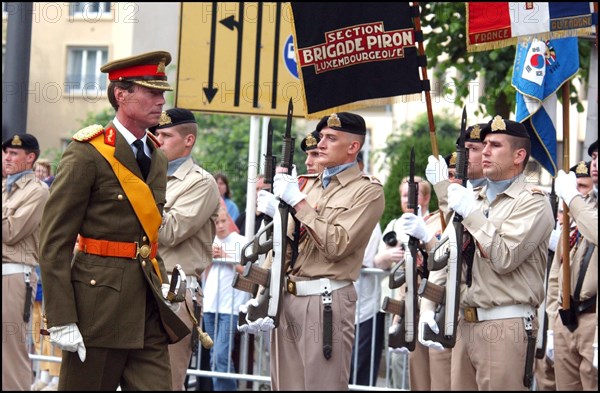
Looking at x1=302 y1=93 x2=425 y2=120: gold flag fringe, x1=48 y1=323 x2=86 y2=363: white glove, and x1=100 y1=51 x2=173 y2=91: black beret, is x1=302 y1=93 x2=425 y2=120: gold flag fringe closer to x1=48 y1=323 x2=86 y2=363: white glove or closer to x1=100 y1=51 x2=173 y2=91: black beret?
x1=100 y1=51 x2=173 y2=91: black beret

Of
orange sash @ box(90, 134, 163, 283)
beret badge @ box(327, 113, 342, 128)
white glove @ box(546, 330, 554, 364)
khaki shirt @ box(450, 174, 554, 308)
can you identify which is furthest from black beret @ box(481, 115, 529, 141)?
orange sash @ box(90, 134, 163, 283)

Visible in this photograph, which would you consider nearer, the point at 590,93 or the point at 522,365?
the point at 522,365

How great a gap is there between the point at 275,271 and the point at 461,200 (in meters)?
1.20

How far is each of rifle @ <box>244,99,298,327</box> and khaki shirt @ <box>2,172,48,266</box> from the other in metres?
2.86

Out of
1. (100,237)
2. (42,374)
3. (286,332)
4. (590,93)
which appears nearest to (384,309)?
(286,332)

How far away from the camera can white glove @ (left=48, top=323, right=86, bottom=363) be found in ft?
19.6

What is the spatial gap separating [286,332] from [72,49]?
30.0 meters

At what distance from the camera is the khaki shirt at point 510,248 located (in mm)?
7504

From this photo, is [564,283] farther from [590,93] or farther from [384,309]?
[590,93]

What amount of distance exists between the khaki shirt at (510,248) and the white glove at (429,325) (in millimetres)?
218

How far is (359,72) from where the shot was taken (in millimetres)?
8633

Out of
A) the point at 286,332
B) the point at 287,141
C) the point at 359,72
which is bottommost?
the point at 286,332

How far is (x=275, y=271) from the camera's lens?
300 inches

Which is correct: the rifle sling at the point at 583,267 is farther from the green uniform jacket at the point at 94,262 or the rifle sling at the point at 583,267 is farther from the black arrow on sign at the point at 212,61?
the black arrow on sign at the point at 212,61
